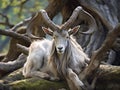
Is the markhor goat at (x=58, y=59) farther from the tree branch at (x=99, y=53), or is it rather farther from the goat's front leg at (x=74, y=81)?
the tree branch at (x=99, y=53)

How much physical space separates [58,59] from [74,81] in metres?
0.73

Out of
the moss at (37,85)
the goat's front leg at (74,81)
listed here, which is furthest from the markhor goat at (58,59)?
the moss at (37,85)

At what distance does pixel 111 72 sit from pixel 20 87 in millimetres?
1677

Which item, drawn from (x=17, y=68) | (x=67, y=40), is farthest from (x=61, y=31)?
(x=17, y=68)

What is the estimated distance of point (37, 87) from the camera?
A: 8539mm

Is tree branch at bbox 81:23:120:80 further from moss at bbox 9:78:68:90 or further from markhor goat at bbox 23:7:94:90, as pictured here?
moss at bbox 9:78:68:90

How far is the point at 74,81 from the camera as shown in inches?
332

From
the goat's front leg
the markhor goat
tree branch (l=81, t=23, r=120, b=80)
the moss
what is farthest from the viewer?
the markhor goat

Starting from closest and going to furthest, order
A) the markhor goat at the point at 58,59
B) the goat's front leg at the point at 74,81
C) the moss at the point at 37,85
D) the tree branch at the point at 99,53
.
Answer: the tree branch at the point at 99,53, the goat's front leg at the point at 74,81, the moss at the point at 37,85, the markhor goat at the point at 58,59

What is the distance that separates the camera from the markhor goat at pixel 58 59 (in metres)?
8.59

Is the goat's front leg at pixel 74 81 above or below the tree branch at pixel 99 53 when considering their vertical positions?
below

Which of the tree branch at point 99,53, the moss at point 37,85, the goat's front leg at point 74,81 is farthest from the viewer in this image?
the moss at point 37,85

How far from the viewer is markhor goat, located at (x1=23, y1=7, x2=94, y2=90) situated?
8.59m

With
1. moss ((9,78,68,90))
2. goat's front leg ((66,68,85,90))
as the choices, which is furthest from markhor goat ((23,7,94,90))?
moss ((9,78,68,90))
